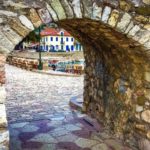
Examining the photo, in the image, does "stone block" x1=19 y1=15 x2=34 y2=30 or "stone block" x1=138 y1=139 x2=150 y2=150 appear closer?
"stone block" x1=19 y1=15 x2=34 y2=30

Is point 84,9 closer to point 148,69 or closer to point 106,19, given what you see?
point 106,19

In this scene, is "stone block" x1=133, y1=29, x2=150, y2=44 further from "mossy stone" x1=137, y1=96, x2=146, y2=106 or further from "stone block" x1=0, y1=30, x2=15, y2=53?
"stone block" x1=0, y1=30, x2=15, y2=53

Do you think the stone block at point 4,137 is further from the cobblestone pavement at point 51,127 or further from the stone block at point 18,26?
the cobblestone pavement at point 51,127

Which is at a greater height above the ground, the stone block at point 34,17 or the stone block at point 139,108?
the stone block at point 34,17

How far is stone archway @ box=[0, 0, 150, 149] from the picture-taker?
11.7 feet

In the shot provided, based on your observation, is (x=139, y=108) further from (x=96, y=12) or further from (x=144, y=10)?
(x=96, y=12)

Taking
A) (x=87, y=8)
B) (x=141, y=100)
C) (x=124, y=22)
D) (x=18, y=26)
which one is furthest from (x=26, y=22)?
(x=141, y=100)

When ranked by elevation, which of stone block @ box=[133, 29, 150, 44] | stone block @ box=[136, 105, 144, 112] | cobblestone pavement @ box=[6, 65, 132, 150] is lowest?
cobblestone pavement @ box=[6, 65, 132, 150]

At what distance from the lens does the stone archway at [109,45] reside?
3559mm

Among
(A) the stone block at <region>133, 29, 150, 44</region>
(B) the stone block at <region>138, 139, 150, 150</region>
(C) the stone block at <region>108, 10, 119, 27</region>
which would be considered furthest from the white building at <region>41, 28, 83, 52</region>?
(C) the stone block at <region>108, 10, 119, 27</region>

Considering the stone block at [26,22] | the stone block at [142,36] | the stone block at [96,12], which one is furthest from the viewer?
the stone block at [142,36]

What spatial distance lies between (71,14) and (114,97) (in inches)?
95.1

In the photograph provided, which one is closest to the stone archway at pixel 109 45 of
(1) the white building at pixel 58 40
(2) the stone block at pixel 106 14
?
(2) the stone block at pixel 106 14

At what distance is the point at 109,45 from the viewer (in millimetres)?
5277
